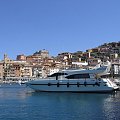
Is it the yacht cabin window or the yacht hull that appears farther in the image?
the yacht cabin window

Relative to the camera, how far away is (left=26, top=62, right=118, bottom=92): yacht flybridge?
5978 cm

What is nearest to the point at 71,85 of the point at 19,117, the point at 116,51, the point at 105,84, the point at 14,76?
the point at 105,84

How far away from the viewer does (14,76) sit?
164375mm

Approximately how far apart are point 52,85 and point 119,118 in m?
34.4

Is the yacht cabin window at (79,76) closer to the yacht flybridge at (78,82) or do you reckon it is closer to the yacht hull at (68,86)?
the yacht flybridge at (78,82)

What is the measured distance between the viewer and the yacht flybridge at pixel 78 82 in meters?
59.8

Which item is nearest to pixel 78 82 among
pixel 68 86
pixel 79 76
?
pixel 79 76

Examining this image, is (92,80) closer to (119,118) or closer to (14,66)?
(119,118)

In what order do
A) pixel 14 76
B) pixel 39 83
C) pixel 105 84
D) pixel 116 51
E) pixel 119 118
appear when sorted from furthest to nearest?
pixel 116 51 < pixel 14 76 < pixel 39 83 < pixel 105 84 < pixel 119 118

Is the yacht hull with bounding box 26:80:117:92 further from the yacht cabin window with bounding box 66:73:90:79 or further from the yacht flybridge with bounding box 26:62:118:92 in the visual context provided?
the yacht cabin window with bounding box 66:73:90:79

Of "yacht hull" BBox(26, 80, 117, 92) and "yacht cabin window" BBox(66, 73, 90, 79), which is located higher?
"yacht cabin window" BBox(66, 73, 90, 79)

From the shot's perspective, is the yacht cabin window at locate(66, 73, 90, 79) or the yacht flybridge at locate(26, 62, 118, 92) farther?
the yacht cabin window at locate(66, 73, 90, 79)

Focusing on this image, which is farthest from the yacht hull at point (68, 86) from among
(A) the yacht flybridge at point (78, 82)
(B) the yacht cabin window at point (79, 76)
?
(B) the yacht cabin window at point (79, 76)

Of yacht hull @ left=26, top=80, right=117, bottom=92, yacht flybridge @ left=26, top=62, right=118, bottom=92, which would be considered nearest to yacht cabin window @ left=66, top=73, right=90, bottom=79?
yacht flybridge @ left=26, top=62, right=118, bottom=92
